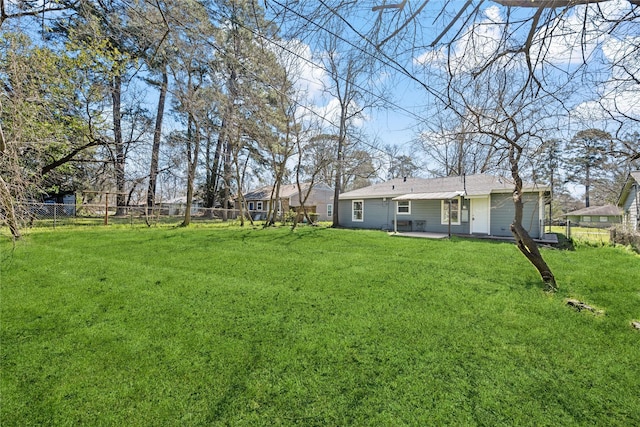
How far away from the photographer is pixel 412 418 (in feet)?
7.47

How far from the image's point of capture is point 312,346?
10.7 feet

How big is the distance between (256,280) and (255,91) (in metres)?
11.9

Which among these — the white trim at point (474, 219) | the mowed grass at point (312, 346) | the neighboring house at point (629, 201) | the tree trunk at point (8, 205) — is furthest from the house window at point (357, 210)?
the tree trunk at point (8, 205)

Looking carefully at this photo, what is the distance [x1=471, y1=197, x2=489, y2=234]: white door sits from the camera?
505 inches

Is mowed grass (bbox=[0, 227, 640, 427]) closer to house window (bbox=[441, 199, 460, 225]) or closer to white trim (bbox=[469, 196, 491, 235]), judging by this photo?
white trim (bbox=[469, 196, 491, 235])

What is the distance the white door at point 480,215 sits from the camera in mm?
12820

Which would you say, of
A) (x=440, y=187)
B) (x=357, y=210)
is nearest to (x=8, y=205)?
(x=440, y=187)

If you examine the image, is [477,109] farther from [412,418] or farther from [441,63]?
[412,418]

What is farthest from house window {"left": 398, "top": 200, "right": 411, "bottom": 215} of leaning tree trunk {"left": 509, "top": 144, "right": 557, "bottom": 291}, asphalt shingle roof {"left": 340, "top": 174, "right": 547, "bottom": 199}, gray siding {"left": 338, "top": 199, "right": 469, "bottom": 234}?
leaning tree trunk {"left": 509, "top": 144, "right": 557, "bottom": 291}

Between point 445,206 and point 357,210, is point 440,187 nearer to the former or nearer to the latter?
point 445,206

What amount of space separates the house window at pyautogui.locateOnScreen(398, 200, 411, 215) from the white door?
10.3ft

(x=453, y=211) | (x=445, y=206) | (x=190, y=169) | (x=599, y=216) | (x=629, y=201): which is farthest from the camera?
(x=599, y=216)

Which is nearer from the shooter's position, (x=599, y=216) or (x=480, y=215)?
(x=480, y=215)

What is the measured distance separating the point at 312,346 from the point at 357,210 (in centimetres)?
1523
